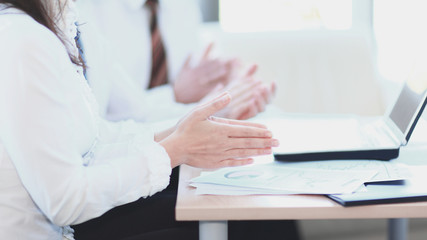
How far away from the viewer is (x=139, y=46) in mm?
2217

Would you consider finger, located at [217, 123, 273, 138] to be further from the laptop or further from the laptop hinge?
the laptop hinge

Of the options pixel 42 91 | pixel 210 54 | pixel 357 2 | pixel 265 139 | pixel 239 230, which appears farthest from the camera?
pixel 357 2

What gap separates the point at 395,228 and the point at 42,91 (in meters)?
0.93

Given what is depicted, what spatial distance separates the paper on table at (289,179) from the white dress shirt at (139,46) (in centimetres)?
73

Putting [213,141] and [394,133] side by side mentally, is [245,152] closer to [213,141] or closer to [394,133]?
[213,141]

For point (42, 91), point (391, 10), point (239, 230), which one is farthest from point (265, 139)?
point (391, 10)

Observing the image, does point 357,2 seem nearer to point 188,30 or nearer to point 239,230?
point 188,30

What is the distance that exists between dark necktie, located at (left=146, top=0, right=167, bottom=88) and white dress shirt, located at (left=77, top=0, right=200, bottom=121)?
2 centimetres

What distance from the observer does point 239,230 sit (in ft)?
3.91

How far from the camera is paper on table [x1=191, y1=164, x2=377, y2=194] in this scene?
0.90 m

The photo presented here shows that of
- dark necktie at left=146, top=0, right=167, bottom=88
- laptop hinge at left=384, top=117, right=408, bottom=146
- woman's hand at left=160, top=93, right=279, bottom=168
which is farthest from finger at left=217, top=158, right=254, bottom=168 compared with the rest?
dark necktie at left=146, top=0, right=167, bottom=88

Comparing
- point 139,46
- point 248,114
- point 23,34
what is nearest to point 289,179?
point 23,34

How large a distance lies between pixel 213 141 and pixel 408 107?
424 mm

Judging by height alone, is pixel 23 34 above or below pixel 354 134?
above
